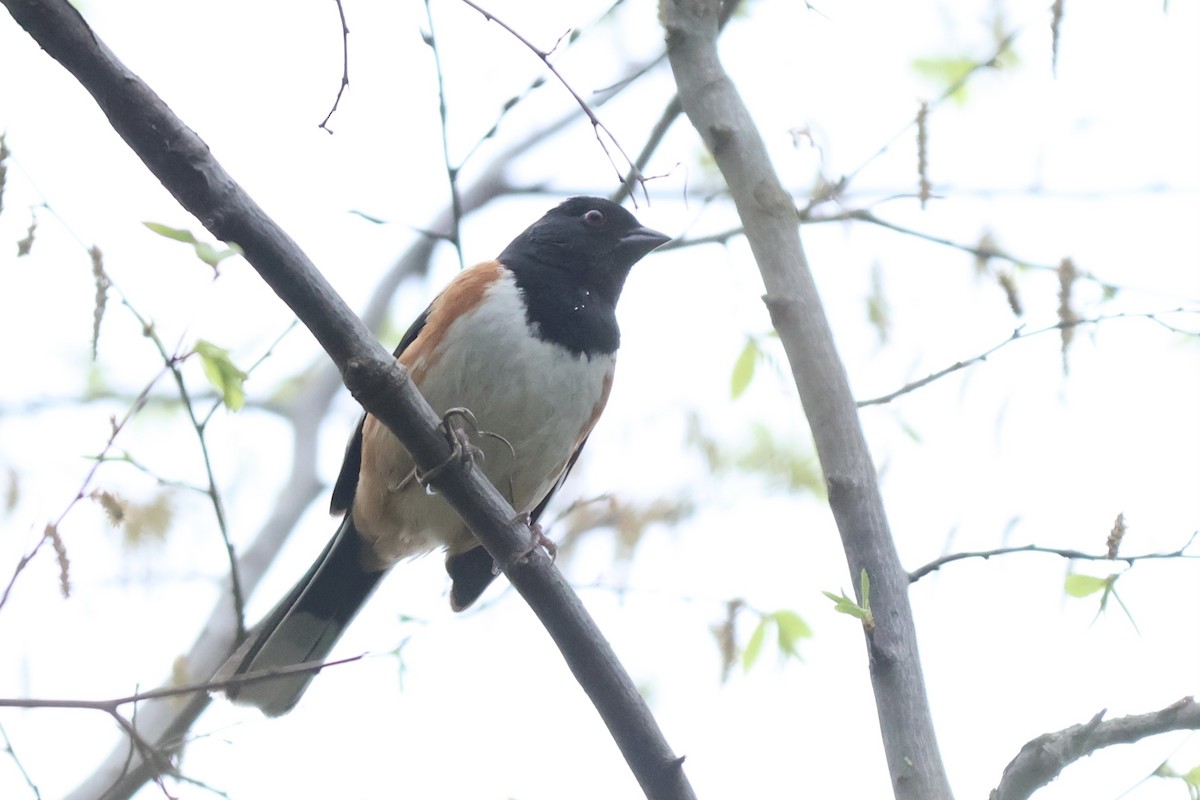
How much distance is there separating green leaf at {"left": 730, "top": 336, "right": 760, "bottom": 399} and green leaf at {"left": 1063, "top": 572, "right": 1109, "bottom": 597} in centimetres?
167

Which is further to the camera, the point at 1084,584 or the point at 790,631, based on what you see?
the point at 790,631

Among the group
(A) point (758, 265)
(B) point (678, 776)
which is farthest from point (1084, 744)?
(A) point (758, 265)

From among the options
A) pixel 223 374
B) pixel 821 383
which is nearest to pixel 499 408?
pixel 223 374

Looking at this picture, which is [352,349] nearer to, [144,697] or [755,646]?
[144,697]

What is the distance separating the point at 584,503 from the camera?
13.2 ft

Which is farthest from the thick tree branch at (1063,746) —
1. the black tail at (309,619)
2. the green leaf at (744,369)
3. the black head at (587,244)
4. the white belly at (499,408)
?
the black tail at (309,619)

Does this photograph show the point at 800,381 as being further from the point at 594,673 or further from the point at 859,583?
the point at 594,673

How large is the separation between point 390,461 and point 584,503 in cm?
65

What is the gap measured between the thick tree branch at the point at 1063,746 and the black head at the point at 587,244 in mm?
2489

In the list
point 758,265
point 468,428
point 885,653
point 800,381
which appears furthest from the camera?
point 468,428

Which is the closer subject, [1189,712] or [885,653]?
[1189,712]

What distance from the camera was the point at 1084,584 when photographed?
102 inches

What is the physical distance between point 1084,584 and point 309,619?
2.66 meters

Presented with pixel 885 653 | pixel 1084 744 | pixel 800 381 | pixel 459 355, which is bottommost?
pixel 1084 744
